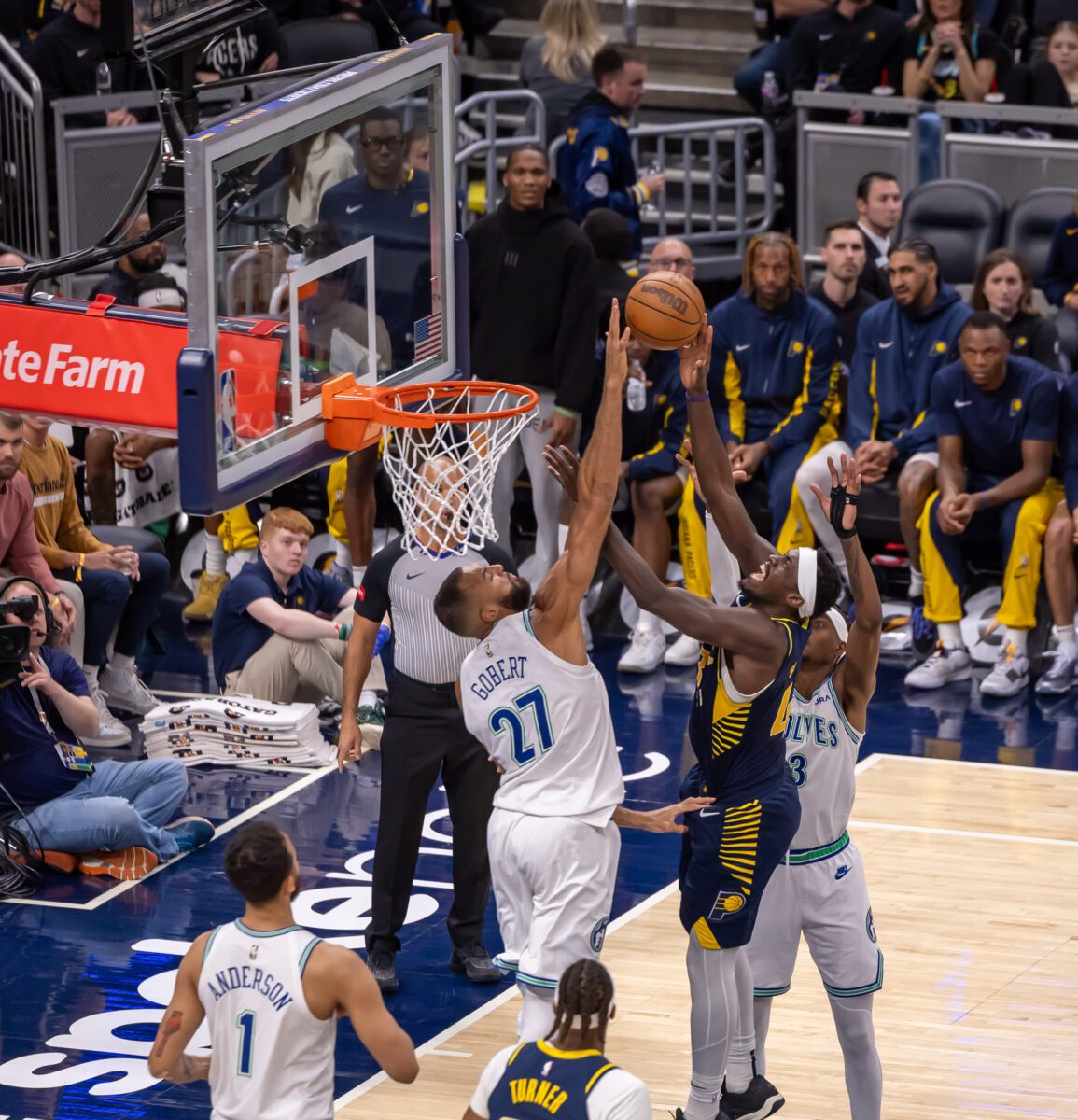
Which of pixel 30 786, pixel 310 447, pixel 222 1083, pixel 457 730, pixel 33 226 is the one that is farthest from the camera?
pixel 33 226

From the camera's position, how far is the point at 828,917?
6.21 metres

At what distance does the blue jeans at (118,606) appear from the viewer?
35.8 feet

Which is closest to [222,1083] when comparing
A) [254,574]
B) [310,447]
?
[310,447]

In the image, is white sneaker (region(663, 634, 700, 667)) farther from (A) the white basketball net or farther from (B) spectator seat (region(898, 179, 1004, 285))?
(A) the white basketball net

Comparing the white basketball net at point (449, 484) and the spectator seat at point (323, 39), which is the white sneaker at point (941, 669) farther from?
the spectator seat at point (323, 39)

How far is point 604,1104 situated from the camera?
14.4 feet

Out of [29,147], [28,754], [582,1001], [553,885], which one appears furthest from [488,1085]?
[29,147]

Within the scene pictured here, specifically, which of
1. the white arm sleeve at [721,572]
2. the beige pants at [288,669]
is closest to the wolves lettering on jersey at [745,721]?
the white arm sleeve at [721,572]

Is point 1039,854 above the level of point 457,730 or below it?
below

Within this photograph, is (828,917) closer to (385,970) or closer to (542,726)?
(542,726)

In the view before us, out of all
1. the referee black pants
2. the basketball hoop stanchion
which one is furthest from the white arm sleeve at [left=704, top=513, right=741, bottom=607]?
the referee black pants

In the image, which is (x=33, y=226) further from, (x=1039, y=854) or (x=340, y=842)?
(x=1039, y=854)

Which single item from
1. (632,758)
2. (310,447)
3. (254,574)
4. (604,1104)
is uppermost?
(310,447)

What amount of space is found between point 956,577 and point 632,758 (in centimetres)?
249
